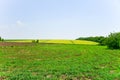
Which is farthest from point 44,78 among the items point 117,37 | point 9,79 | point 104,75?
point 117,37

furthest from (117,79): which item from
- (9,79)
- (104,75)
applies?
(9,79)

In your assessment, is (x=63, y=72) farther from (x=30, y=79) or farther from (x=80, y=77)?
(x=30, y=79)

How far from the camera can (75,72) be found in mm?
16234

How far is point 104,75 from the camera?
51.4 feet

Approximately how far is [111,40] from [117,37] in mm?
2013

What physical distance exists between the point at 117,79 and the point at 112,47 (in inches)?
1371

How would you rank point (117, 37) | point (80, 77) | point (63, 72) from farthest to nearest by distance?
point (117, 37)
point (63, 72)
point (80, 77)

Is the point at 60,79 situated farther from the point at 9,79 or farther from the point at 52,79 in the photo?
the point at 9,79

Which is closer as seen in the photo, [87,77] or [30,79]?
[30,79]

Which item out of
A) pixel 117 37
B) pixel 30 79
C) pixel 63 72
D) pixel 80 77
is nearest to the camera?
pixel 30 79

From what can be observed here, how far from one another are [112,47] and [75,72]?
33994 millimetres

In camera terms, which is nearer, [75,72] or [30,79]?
[30,79]

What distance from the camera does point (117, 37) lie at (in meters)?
47.5

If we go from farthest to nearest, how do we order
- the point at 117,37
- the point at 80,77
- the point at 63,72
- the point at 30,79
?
the point at 117,37, the point at 63,72, the point at 80,77, the point at 30,79
